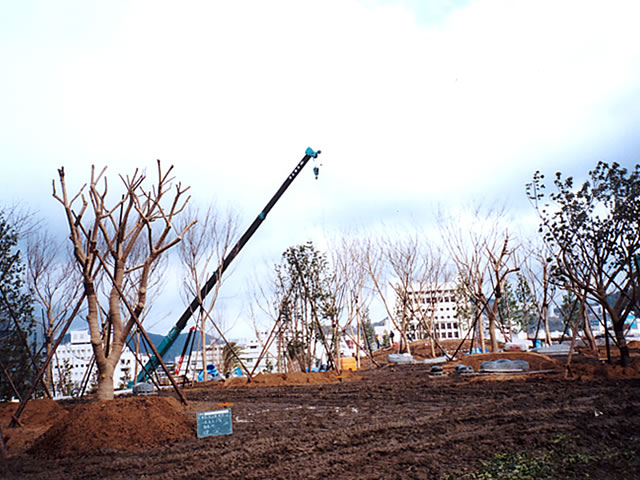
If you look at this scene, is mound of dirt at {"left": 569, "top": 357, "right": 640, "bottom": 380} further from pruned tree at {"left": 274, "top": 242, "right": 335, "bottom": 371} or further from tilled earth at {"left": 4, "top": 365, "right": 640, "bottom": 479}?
pruned tree at {"left": 274, "top": 242, "right": 335, "bottom": 371}

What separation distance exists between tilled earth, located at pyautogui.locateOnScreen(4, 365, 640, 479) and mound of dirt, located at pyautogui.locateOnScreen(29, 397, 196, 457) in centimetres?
11

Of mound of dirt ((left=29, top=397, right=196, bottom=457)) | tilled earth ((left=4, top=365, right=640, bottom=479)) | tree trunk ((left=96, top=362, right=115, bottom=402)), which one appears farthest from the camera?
tree trunk ((left=96, top=362, right=115, bottom=402))

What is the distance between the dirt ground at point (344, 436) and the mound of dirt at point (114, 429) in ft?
0.05

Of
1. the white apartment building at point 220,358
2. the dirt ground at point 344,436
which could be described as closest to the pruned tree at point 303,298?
the white apartment building at point 220,358

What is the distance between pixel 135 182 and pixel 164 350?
11199 mm

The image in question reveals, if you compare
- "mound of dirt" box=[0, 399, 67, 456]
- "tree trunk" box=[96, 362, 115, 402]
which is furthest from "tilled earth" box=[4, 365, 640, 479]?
"tree trunk" box=[96, 362, 115, 402]

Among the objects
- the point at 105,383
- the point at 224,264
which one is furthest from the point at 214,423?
the point at 224,264

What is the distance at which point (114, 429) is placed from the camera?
22.8ft

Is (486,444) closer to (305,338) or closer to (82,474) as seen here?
(82,474)

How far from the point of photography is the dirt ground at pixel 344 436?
4.93 metres

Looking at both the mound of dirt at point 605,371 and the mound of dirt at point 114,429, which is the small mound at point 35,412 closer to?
the mound of dirt at point 114,429

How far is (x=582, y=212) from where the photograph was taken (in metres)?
12.8

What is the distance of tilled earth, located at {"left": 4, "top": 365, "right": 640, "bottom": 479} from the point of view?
4871 millimetres

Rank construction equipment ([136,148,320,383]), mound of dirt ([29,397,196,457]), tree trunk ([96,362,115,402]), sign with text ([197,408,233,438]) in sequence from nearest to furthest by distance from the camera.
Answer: mound of dirt ([29,397,196,457]) < sign with text ([197,408,233,438]) < tree trunk ([96,362,115,402]) < construction equipment ([136,148,320,383])
